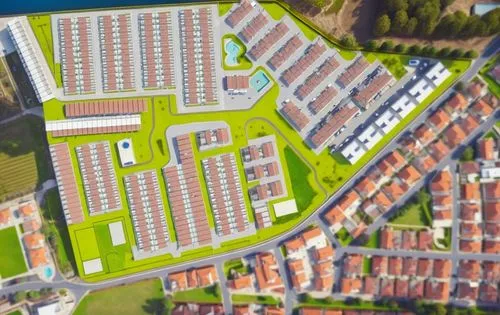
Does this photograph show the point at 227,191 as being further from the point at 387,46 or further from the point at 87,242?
the point at 387,46

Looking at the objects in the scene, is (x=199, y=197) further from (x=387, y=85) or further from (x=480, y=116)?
(x=480, y=116)

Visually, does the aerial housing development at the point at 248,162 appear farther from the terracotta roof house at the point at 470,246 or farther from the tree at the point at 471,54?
the tree at the point at 471,54

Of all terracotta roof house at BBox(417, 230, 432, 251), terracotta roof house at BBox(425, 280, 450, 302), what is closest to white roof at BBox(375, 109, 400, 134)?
terracotta roof house at BBox(417, 230, 432, 251)

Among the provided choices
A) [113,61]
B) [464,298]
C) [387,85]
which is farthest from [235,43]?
[464,298]

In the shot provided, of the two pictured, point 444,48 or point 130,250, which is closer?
point 444,48

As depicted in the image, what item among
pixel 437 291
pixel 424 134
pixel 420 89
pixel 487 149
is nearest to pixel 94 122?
pixel 420 89

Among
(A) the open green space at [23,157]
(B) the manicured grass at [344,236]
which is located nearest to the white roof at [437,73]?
(B) the manicured grass at [344,236]

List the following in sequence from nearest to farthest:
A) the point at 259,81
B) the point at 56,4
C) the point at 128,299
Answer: the point at 259,81 < the point at 128,299 < the point at 56,4
